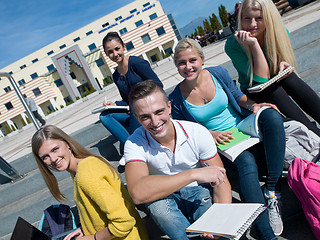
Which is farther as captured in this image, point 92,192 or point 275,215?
point 275,215

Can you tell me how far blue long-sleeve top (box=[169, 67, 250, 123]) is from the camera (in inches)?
81.0

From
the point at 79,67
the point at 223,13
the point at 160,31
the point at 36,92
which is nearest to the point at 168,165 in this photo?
the point at 223,13

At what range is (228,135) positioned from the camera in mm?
1880

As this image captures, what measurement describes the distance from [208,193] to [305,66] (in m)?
3.33

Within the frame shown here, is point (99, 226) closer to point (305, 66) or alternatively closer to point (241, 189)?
point (241, 189)

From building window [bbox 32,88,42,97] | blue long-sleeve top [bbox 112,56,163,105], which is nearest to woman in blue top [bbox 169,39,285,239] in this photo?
blue long-sleeve top [bbox 112,56,163,105]

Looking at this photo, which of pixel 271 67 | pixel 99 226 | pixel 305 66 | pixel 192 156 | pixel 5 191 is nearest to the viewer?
pixel 99 226

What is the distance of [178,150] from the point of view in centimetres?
159

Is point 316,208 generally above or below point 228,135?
below

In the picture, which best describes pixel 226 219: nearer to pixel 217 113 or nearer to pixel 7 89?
pixel 217 113

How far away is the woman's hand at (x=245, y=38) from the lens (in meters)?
2.11

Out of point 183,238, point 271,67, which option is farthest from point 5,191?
point 271,67

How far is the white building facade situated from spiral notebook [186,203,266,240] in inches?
1256

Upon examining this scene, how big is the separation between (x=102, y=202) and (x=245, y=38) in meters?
1.98
